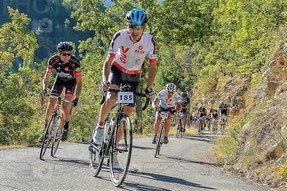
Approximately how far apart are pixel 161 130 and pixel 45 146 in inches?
141

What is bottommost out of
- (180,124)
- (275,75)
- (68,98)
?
(180,124)

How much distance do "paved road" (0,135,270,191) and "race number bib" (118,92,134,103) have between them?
3.96 feet

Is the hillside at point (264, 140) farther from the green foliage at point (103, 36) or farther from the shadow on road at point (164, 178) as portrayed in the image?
the green foliage at point (103, 36)

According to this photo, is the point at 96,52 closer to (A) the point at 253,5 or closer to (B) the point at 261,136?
(A) the point at 253,5

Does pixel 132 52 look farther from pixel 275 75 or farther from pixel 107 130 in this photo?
pixel 275 75

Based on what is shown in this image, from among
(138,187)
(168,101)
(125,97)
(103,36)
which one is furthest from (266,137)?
(103,36)

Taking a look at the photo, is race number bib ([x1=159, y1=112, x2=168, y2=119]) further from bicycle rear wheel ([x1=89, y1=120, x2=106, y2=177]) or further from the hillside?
bicycle rear wheel ([x1=89, y1=120, x2=106, y2=177])

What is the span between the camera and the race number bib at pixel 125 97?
16.9 feet

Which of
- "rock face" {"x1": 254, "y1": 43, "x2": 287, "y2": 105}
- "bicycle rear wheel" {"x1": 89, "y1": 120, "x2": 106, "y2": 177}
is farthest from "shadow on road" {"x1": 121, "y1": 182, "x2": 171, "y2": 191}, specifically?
"rock face" {"x1": 254, "y1": 43, "x2": 287, "y2": 105}

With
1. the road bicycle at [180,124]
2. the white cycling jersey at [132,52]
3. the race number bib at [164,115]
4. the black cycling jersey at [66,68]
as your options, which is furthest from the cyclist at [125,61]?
the road bicycle at [180,124]

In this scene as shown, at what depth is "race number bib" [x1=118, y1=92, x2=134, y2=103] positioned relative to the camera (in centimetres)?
514

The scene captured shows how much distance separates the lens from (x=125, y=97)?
5.15 meters

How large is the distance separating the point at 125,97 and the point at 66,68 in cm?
312

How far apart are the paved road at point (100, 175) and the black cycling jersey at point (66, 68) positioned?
1784 mm
